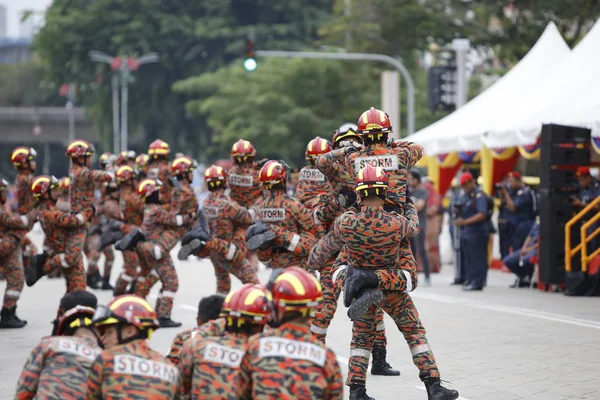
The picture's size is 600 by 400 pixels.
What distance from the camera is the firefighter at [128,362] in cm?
606

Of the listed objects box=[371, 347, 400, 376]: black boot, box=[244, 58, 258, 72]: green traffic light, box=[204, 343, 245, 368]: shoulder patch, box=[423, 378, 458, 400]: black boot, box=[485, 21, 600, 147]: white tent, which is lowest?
box=[371, 347, 400, 376]: black boot

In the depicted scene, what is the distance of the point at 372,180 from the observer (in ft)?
27.7

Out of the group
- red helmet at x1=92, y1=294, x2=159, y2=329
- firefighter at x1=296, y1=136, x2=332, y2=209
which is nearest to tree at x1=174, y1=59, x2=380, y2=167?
firefighter at x1=296, y1=136, x2=332, y2=209

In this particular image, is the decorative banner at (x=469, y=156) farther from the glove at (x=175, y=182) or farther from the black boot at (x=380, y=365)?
the black boot at (x=380, y=365)

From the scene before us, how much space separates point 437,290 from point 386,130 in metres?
9.37

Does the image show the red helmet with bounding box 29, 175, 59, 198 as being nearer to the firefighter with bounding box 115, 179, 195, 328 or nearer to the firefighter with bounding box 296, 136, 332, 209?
the firefighter with bounding box 115, 179, 195, 328

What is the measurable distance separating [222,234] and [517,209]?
7.58 metres

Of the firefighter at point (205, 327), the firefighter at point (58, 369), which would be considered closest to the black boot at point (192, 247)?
the firefighter at point (205, 327)

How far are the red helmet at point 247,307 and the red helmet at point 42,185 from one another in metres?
8.12

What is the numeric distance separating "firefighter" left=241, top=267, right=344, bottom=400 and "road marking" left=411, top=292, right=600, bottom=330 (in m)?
7.96

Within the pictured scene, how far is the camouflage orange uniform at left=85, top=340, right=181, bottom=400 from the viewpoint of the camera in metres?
6.05

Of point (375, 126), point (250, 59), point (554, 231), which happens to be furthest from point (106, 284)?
point (250, 59)

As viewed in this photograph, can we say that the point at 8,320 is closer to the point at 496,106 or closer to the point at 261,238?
the point at 261,238

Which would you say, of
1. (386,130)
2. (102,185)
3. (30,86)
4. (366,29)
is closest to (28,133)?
(30,86)
